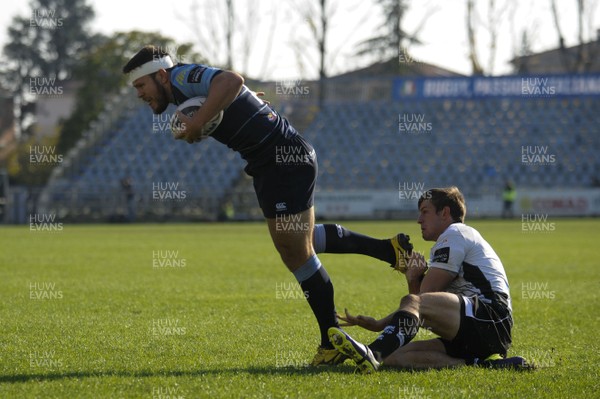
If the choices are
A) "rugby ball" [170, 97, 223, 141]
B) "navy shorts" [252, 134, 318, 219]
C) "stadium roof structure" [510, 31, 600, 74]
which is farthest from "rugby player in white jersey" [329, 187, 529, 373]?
"stadium roof structure" [510, 31, 600, 74]

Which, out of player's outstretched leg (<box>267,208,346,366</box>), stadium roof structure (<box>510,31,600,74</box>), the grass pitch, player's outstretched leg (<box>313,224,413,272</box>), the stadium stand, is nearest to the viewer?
the grass pitch

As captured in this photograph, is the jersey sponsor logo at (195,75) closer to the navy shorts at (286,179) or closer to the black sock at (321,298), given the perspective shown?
the navy shorts at (286,179)

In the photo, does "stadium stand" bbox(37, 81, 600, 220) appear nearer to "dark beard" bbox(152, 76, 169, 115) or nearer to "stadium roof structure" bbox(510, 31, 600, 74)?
"stadium roof structure" bbox(510, 31, 600, 74)

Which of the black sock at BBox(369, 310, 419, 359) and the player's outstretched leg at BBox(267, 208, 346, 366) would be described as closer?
the black sock at BBox(369, 310, 419, 359)

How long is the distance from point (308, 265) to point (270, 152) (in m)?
0.83

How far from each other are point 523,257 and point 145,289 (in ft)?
28.6

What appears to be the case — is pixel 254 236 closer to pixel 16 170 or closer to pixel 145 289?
pixel 145 289

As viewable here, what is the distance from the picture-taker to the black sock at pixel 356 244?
20.8ft

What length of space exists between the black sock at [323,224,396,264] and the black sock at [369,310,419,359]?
3.33ft

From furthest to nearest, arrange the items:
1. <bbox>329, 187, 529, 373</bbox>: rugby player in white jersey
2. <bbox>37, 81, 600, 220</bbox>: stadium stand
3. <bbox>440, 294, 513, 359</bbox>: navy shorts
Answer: <bbox>37, 81, 600, 220</bbox>: stadium stand
<bbox>440, 294, 513, 359</bbox>: navy shorts
<bbox>329, 187, 529, 373</bbox>: rugby player in white jersey

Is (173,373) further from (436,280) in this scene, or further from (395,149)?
(395,149)

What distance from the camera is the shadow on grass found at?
5.13m

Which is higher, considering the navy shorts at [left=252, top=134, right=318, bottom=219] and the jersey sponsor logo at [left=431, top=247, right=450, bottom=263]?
the navy shorts at [left=252, top=134, right=318, bottom=219]

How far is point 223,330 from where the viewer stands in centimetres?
729
